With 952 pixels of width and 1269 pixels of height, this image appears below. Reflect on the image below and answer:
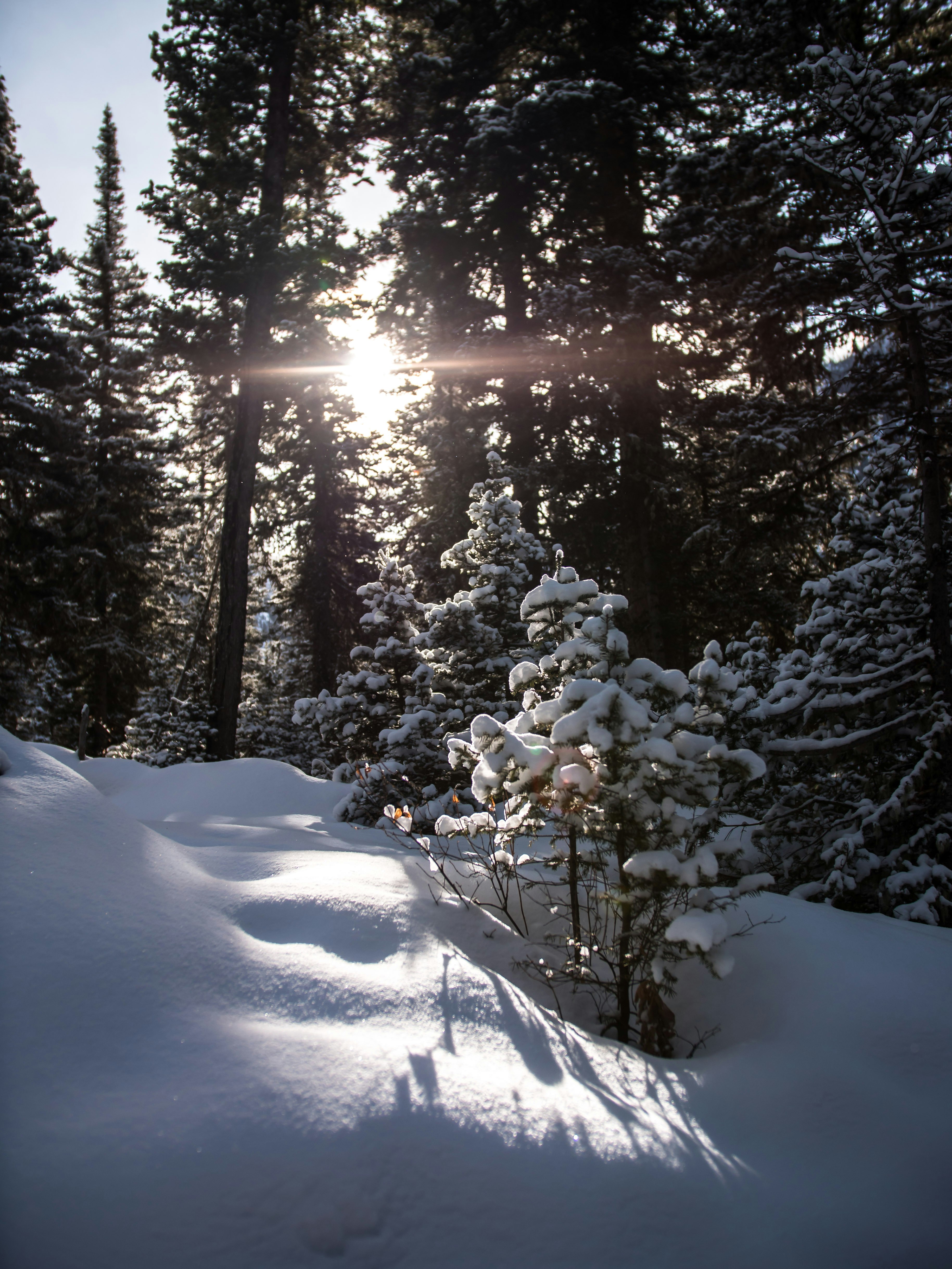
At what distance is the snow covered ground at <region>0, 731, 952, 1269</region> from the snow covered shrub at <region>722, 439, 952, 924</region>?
1.65 m

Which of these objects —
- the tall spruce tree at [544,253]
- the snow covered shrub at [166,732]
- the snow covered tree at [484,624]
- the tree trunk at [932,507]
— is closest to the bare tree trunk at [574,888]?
the tree trunk at [932,507]

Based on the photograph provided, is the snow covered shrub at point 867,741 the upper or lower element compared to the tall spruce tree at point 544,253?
lower

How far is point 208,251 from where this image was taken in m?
12.2

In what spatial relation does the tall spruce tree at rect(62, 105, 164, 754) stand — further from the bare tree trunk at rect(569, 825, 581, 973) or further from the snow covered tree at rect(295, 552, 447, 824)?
the bare tree trunk at rect(569, 825, 581, 973)

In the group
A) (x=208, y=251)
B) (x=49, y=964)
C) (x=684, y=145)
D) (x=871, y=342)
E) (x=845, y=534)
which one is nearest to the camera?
(x=49, y=964)

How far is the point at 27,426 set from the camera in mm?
16109

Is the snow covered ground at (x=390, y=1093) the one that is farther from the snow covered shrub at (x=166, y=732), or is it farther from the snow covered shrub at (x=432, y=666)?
the snow covered shrub at (x=166, y=732)

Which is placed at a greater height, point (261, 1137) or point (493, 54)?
point (493, 54)

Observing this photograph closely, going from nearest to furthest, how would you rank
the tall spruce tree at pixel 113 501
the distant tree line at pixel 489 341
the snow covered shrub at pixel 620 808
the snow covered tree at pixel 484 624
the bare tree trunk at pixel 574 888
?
the snow covered shrub at pixel 620 808
the bare tree trunk at pixel 574 888
the distant tree line at pixel 489 341
the snow covered tree at pixel 484 624
the tall spruce tree at pixel 113 501

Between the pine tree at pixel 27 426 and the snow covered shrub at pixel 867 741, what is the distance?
1610 centimetres

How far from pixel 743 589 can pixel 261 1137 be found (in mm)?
13232

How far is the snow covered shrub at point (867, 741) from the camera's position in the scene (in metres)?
5.20

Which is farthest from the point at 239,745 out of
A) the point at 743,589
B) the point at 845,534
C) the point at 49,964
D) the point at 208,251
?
the point at 49,964

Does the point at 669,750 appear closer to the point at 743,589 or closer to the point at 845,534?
the point at 845,534
